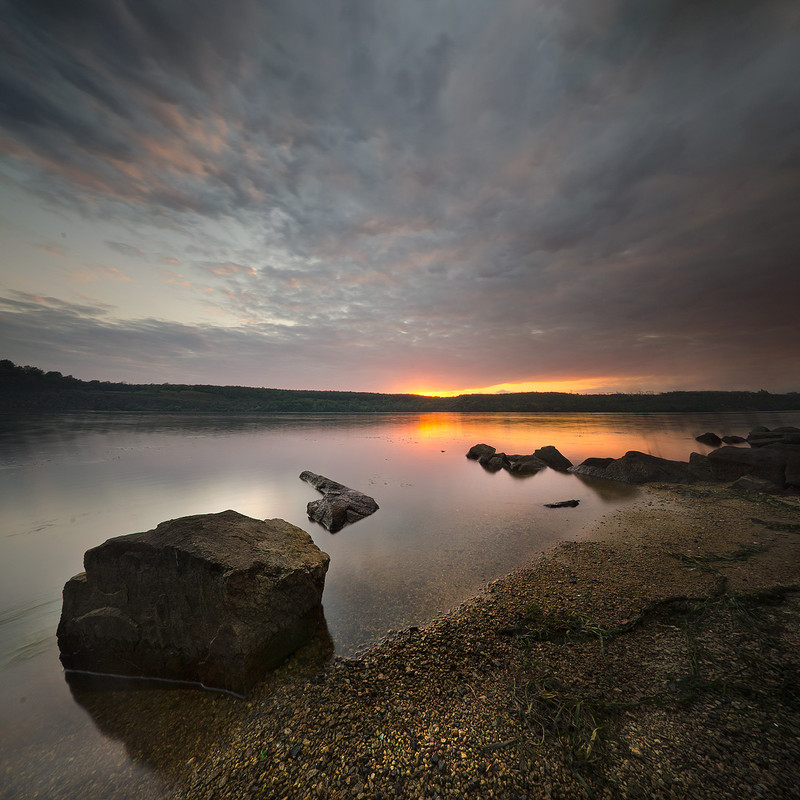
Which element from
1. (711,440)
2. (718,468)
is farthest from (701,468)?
(711,440)

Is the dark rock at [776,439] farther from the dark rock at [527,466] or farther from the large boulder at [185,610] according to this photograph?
the large boulder at [185,610]

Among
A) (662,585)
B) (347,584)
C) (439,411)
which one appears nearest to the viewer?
(662,585)

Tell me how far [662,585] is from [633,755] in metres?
4.65

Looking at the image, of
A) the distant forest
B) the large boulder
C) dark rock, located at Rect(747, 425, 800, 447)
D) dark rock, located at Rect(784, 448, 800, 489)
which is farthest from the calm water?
the distant forest

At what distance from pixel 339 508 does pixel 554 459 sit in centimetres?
1661

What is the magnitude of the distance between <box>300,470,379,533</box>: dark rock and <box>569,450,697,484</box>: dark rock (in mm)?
13951

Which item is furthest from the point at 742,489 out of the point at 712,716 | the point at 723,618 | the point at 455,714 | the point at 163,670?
the point at 163,670

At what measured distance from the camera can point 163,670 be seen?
4.87 meters

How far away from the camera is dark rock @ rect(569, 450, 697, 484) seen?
16.4 m

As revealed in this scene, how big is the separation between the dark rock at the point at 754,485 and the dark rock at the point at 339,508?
52.7 ft

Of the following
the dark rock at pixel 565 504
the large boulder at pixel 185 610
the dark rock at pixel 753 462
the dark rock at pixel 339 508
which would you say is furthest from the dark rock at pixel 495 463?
the large boulder at pixel 185 610

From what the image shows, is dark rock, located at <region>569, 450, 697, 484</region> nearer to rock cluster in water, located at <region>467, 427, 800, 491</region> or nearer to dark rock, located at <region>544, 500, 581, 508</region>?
rock cluster in water, located at <region>467, 427, 800, 491</region>

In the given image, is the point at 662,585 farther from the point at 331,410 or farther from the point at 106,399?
the point at 106,399

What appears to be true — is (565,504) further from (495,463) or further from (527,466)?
(495,463)
